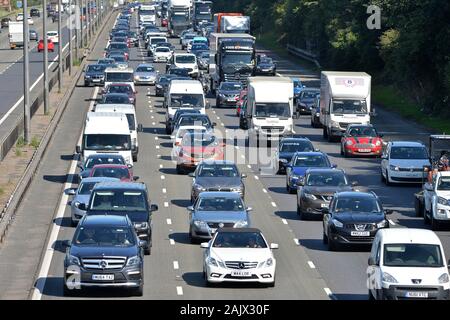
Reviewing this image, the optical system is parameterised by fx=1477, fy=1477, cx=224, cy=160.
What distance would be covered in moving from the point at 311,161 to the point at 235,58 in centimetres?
4130

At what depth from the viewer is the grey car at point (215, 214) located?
1444 inches

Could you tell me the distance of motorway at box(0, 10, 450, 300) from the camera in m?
30.8

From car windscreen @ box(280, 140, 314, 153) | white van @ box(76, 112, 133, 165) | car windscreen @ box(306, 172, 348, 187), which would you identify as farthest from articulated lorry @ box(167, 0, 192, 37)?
car windscreen @ box(306, 172, 348, 187)

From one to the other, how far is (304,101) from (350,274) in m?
45.2

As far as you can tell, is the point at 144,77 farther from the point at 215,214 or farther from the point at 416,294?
the point at 416,294

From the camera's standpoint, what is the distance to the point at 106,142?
5091 centimetres

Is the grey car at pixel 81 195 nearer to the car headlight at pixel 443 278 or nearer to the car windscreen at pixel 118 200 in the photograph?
the car windscreen at pixel 118 200

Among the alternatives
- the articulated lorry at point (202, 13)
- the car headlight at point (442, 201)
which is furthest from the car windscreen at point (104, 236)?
the articulated lorry at point (202, 13)

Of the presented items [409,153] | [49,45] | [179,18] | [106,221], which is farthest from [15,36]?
[106,221]

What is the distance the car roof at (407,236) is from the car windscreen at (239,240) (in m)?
3.59

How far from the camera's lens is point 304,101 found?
77562 mm

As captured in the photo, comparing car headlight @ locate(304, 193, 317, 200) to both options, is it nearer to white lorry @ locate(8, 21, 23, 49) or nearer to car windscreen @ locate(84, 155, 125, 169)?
car windscreen @ locate(84, 155, 125, 169)

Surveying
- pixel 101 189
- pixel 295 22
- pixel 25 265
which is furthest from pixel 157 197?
pixel 295 22

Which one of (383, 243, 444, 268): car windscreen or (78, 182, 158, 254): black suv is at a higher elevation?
(383, 243, 444, 268): car windscreen
